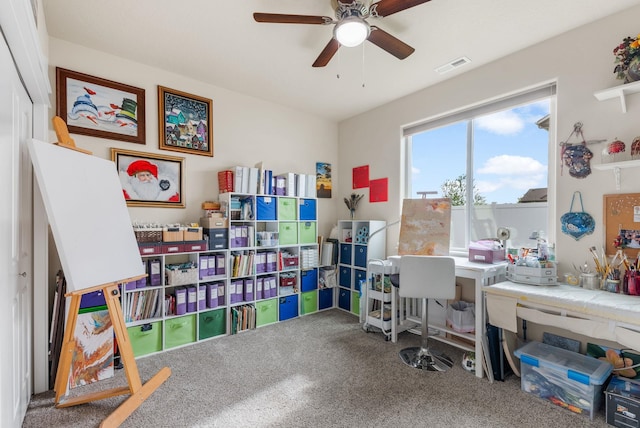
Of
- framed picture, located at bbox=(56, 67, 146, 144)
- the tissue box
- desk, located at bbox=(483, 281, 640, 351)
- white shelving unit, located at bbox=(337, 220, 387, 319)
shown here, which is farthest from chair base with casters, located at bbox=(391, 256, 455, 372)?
framed picture, located at bbox=(56, 67, 146, 144)

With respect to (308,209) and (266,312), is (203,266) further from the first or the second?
(308,209)

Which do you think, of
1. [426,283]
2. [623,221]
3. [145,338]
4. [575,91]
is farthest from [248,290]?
[575,91]

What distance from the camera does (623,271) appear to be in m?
2.04

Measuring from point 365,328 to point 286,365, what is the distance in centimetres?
106

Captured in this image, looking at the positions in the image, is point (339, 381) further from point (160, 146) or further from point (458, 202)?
point (160, 146)

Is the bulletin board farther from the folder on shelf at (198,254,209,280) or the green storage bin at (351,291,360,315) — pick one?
the folder on shelf at (198,254,209,280)

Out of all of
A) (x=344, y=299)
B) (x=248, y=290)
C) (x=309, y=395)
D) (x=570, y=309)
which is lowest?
(x=309, y=395)

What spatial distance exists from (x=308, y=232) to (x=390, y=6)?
2611 millimetres

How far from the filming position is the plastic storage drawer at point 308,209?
3738 mm

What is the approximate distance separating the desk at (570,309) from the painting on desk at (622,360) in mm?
445

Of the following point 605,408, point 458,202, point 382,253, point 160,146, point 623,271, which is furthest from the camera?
point 382,253

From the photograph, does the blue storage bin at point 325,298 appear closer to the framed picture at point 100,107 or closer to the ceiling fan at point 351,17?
the framed picture at point 100,107

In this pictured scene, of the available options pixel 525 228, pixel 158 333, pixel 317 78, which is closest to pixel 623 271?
pixel 525 228

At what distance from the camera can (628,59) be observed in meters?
2.01
